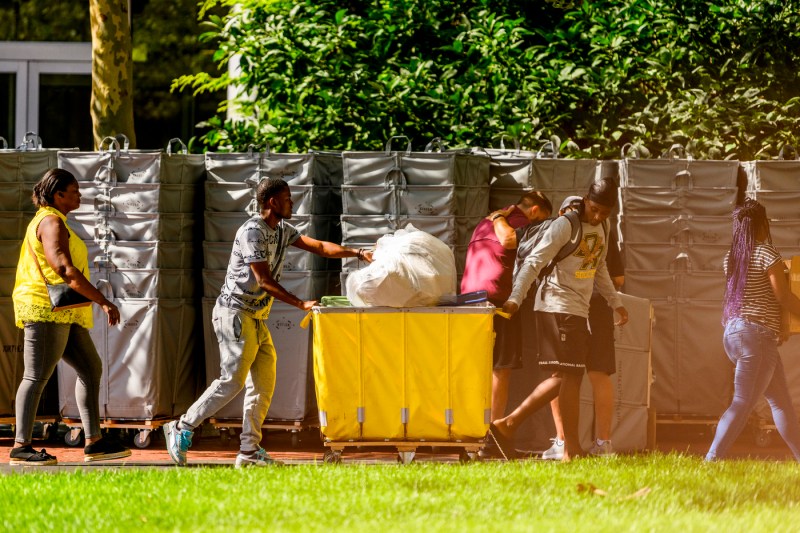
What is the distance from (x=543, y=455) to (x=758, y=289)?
1995mm

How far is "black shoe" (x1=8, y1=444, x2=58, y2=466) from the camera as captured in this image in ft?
29.0

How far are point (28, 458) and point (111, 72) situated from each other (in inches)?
212

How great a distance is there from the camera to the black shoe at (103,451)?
9023mm

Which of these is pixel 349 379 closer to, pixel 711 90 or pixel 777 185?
pixel 777 185

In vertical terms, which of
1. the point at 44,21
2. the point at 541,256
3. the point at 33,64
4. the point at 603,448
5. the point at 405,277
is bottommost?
the point at 603,448

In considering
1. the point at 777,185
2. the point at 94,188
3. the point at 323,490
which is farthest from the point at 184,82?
the point at 323,490

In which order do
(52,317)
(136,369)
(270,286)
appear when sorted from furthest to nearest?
(136,369) → (52,317) → (270,286)

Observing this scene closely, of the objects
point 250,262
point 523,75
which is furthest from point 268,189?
point 523,75

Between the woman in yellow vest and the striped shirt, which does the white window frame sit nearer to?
the woman in yellow vest

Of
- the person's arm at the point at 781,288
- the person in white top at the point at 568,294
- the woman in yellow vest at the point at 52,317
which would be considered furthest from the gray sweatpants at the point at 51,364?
the person's arm at the point at 781,288

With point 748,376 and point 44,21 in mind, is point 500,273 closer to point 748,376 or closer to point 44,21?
point 748,376

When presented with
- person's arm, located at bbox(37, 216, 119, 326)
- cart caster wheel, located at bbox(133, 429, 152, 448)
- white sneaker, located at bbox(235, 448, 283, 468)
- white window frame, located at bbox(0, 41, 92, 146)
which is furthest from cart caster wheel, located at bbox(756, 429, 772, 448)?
white window frame, located at bbox(0, 41, 92, 146)

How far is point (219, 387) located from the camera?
8625mm

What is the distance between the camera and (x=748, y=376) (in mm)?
8789
